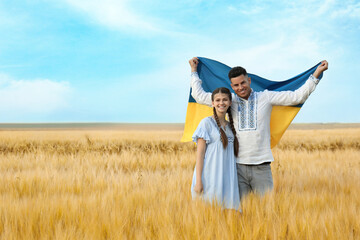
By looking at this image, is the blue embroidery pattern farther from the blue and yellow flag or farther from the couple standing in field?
the blue and yellow flag

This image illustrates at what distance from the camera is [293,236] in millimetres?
2117

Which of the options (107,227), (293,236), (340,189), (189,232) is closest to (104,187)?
(107,227)

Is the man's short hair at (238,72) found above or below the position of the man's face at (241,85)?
above

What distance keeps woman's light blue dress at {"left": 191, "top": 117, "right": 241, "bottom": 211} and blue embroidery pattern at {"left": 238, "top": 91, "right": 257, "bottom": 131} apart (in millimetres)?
313

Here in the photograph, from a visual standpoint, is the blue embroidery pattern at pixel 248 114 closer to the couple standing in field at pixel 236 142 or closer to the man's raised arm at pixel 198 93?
the couple standing in field at pixel 236 142

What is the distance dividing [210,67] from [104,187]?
7.06 feet

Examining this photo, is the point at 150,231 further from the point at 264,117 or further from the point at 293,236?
the point at 264,117

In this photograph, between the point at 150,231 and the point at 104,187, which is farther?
the point at 104,187

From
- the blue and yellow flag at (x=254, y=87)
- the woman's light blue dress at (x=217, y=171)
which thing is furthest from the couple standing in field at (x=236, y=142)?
the blue and yellow flag at (x=254, y=87)

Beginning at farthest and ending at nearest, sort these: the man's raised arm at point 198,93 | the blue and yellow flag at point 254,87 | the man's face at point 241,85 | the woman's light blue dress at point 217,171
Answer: the blue and yellow flag at point 254,87
the man's raised arm at point 198,93
the man's face at point 241,85
the woman's light blue dress at point 217,171

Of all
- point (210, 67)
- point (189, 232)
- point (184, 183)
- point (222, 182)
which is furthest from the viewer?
point (210, 67)

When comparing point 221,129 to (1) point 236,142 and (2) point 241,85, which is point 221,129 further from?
(2) point 241,85

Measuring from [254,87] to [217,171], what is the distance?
5.19ft

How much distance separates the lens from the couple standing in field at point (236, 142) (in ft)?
9.32
